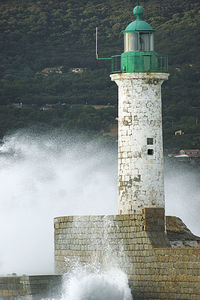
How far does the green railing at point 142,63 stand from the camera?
2612cm

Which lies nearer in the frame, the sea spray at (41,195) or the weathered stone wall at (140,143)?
the weathered stone wall at (140,143)

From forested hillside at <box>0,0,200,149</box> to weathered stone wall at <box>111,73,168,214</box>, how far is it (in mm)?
28834

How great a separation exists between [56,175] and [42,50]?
140 feet

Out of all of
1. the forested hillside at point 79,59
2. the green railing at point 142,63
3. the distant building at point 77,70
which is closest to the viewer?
the green railing at point 142,63

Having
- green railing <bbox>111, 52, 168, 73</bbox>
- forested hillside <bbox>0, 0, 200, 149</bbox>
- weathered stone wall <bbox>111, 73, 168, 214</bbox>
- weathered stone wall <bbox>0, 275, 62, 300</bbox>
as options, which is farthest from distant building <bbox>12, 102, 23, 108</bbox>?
weathered stone wall <bbox>0, 275, 62, 300</bbox>

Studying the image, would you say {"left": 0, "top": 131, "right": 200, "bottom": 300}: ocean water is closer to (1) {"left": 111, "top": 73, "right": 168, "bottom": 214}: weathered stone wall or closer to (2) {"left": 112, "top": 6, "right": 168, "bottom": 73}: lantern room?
(1) {"left": 111, "top": 73, "right": 168, "bottom": 214}: weathered stone wall

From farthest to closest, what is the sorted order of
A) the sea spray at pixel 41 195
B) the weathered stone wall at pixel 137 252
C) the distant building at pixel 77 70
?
1. the distant building at pixel 77 70
2. the sea spray at pixel 41 195
3. the weathered stone wall at pixel 137 252

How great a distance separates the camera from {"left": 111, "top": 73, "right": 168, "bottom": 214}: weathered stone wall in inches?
1019

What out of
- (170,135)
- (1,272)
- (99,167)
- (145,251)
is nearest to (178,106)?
(170,135)

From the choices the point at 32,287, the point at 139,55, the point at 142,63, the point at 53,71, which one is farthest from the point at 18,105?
the point at 32,287

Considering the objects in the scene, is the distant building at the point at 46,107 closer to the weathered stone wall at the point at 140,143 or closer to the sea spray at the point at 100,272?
the weathered stone wall at the point at 140,143

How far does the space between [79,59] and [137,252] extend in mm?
46838

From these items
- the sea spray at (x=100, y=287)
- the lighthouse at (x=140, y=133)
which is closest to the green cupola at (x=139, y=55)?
the lighthouse at (x=140, y=133)

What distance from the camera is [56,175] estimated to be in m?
31.1
